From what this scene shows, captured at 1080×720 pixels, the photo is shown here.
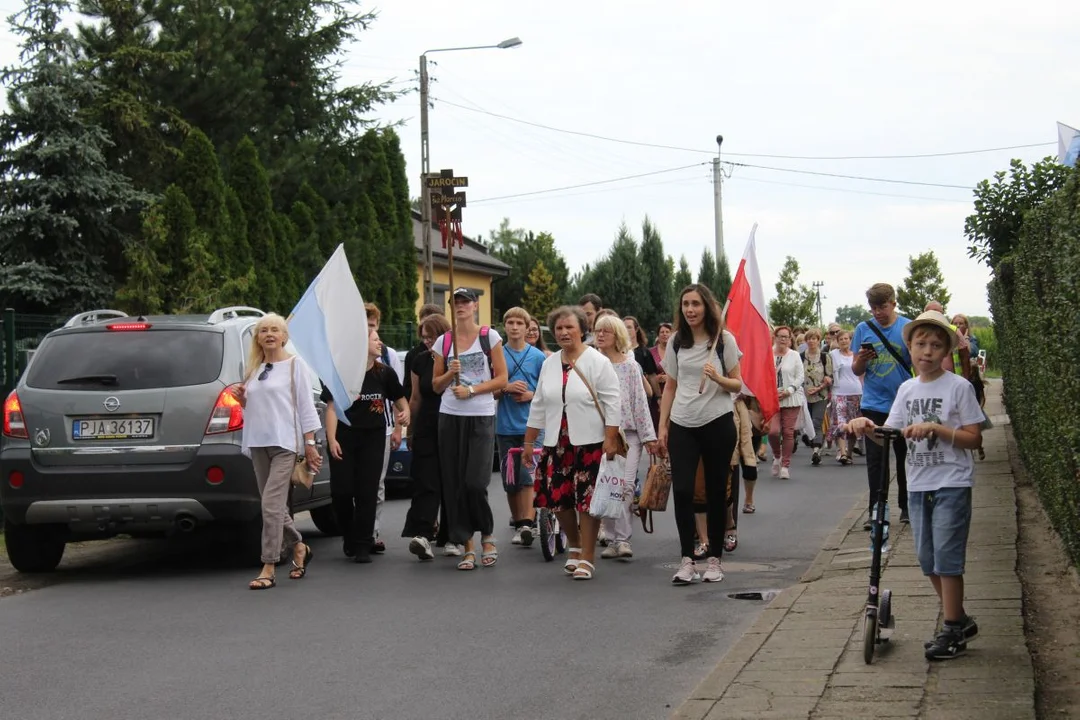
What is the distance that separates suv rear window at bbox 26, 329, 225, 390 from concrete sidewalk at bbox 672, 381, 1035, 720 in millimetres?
4321

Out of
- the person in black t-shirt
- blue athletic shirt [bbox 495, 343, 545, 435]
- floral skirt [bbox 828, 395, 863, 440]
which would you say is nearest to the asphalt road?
the person in black t-shirt

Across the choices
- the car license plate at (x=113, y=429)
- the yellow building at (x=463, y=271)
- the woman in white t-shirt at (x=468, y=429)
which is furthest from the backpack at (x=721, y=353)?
the yellow building at (x=463, y=271)

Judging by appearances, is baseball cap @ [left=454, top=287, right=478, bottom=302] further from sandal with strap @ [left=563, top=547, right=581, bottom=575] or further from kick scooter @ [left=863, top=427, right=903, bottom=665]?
kick scooter @ [left=863, top=427, right=903, bottom=665]

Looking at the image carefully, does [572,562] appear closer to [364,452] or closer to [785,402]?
[364,452]

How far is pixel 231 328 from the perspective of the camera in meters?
10.1

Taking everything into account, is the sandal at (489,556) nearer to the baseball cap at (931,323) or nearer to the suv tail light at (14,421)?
the suv tail light at (14,421)

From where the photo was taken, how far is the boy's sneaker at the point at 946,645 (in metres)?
6.12

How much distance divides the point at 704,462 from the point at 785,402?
26.9ft

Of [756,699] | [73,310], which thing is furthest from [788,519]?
[73,310]

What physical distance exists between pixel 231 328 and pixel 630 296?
46.8 m

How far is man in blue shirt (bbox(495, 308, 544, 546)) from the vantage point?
1099cm

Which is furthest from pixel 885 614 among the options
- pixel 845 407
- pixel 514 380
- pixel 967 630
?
pixel 845 407

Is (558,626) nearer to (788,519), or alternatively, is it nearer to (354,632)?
(354,632)

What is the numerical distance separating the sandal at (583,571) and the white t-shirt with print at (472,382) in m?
1.52
